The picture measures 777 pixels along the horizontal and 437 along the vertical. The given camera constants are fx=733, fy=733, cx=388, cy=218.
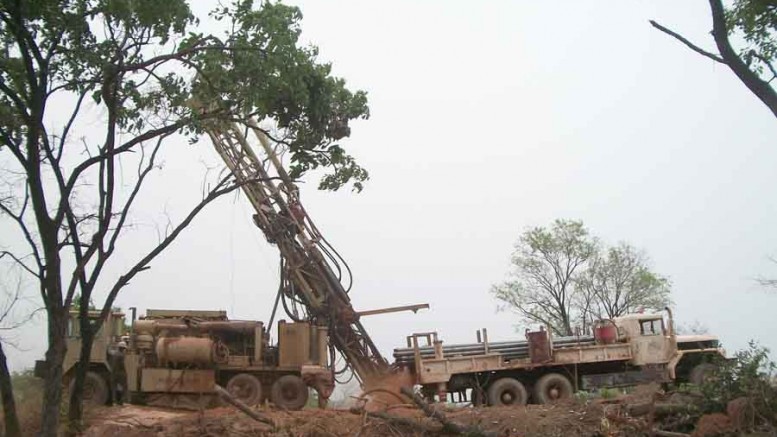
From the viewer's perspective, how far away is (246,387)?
62.3ft

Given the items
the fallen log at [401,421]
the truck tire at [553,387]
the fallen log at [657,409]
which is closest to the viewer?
the fallen log at [657,409]

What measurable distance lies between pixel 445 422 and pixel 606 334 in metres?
10.9

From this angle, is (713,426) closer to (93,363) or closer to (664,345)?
(664,345)

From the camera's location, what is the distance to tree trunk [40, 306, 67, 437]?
10.3m

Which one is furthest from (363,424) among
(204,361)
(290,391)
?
(204,361)

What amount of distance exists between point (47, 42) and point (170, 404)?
35.8ft

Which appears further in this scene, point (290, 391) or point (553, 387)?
point (553, 387)

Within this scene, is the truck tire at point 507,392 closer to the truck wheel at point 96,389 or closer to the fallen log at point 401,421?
the fallen log at point 401,421

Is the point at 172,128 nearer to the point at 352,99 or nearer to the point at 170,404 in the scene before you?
the point at 352,99

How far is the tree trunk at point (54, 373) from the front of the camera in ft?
33.7

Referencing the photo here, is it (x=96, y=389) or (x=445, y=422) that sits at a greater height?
(x=96, y=389)

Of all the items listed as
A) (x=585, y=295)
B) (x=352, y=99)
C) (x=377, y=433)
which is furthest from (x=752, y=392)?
(x=585, y=295)

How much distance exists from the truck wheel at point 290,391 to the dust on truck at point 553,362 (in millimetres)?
2738

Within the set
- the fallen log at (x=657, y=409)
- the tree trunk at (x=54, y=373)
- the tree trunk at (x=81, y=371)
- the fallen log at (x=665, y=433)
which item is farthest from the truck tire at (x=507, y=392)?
the tree trunk at (x=54, y=373)
